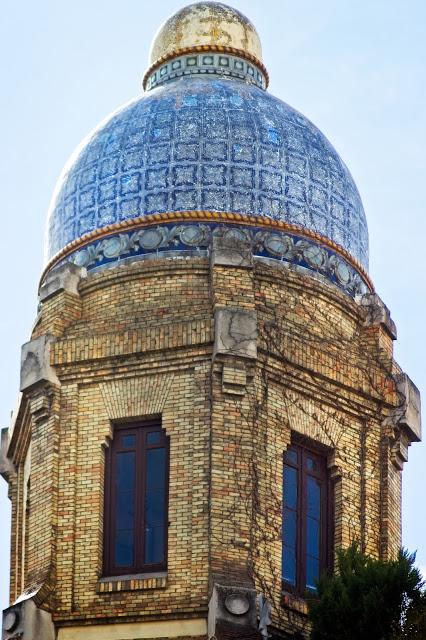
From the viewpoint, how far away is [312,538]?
3797cm

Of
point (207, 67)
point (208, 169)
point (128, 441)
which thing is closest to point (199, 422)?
point (128, 441)

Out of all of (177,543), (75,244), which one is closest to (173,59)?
(75,244)

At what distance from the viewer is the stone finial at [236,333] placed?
37.2 metres

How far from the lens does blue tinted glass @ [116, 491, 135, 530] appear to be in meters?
37.4

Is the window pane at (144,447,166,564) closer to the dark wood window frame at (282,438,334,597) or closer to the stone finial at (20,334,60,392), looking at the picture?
the dark wood window frame at (282,438,334,597)

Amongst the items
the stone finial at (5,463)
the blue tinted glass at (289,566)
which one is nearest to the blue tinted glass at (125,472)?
the blue tinted glass at (289,566)

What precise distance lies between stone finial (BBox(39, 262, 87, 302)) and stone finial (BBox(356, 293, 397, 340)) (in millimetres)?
4784

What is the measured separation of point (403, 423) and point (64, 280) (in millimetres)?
→ 6014

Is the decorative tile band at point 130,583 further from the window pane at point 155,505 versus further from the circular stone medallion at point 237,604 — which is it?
the circular stone medallion at point 237,604

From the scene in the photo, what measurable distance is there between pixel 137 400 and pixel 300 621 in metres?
4.34

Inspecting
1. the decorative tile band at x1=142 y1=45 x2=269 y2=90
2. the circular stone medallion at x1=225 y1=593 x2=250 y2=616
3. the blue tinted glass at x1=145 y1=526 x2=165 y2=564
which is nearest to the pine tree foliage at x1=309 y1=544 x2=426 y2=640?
the circular stone medallion at x1=225 y1=593 x2=250 y2=616

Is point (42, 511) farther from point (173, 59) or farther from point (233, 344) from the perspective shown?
point (173, 59)

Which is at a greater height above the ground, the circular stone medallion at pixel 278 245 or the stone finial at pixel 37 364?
the circular stone medallion at pixel 278 245

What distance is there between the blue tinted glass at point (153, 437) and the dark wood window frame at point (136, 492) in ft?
0.05
